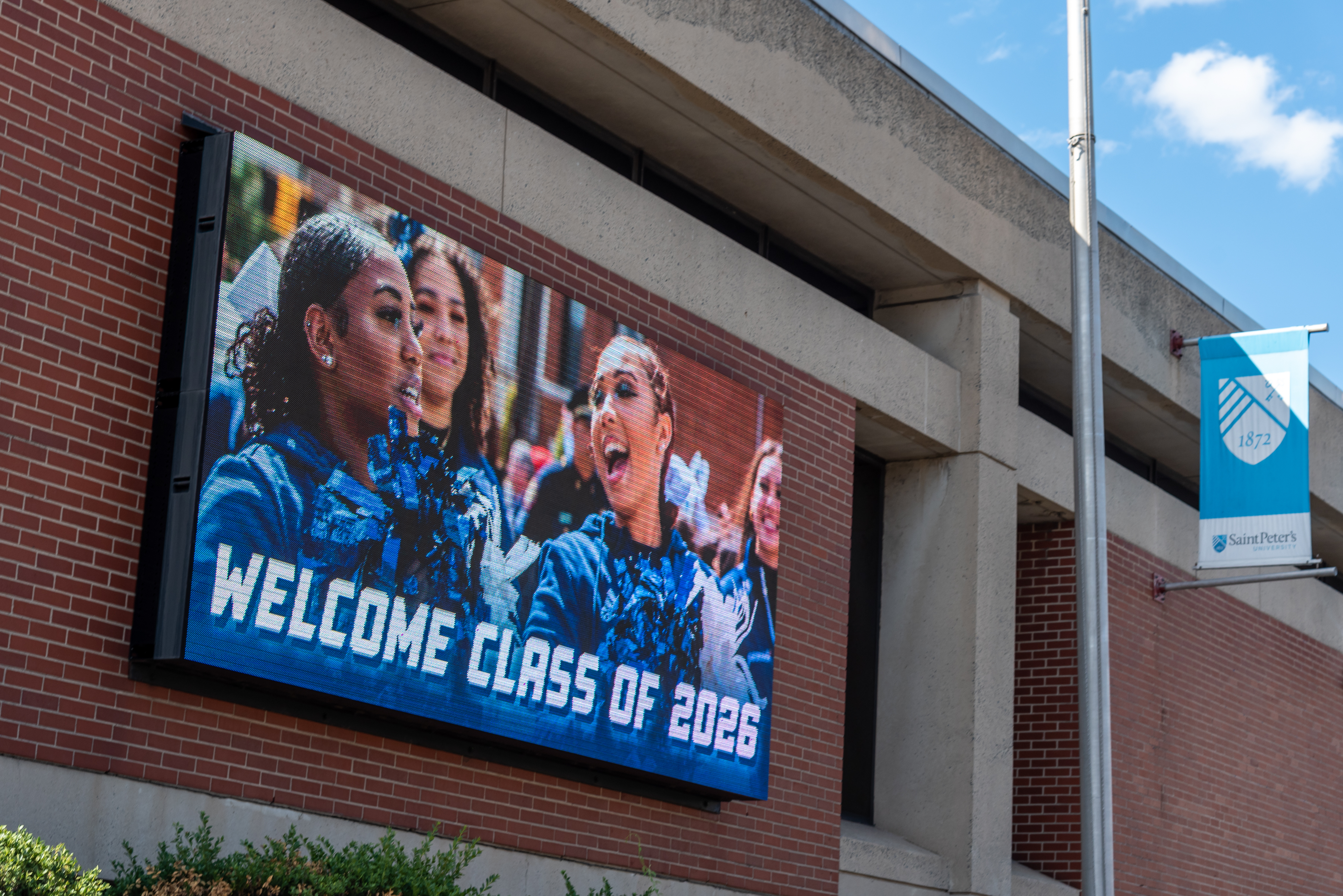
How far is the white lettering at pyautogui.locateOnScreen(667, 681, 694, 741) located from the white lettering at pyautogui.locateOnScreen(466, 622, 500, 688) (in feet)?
5.53

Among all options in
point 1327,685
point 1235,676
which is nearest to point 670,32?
point 1235,676

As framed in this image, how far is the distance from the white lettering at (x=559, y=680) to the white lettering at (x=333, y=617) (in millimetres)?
1555

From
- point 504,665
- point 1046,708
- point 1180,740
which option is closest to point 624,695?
point 504,665

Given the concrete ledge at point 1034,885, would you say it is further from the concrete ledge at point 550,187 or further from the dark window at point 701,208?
the dark window at point 701,208

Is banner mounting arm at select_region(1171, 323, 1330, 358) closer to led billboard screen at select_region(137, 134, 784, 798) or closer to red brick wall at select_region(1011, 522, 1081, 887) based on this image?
red brick wall at select_region(1011, 522, 1081, 887)

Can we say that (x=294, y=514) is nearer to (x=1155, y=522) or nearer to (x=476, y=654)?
(x=476, y=654)

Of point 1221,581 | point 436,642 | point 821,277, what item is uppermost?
point 821,277

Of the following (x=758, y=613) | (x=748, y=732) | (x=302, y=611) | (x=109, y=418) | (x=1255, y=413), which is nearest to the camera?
(x=109, y=418)

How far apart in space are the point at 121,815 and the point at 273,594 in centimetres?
123

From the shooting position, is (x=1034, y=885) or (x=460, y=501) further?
(x=1034, y=885)

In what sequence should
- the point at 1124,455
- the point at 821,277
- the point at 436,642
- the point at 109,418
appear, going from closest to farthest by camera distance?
the point at 109,418
the point at 436,642
the point at 821,277
the point at 1124,455

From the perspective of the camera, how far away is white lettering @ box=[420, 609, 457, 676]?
8.93 meters

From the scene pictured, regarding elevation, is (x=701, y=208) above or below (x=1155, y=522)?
above

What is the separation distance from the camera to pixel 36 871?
626 cm
